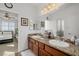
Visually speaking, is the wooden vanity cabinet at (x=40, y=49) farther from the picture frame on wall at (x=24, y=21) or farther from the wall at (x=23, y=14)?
the picture frame on wall at (x=24, y=21)

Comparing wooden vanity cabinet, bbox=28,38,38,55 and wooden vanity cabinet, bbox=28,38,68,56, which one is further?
wooden vanity cabinet, bbox=28,38,38,55

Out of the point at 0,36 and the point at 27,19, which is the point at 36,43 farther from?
the point at 0,36

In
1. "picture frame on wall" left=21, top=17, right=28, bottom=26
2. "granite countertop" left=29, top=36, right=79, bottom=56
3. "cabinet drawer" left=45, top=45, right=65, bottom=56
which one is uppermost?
"picture frame on wall" left=21, top=17, right=28, bottom=26

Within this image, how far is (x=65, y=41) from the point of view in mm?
1388

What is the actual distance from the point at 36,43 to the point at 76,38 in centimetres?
67

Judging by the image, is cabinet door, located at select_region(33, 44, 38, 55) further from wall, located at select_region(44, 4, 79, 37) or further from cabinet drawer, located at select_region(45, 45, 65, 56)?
wall, located at select_region(44, 4, 79, 37)

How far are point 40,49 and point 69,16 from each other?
73 cm

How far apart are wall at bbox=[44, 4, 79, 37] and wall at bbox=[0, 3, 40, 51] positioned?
14.7 inches

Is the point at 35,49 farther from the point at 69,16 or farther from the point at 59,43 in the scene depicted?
the point at 69,16

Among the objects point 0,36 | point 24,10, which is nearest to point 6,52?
point 0,36

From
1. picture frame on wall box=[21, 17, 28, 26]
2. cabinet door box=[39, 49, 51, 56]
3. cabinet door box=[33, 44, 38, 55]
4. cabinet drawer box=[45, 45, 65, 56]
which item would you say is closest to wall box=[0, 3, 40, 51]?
picture frame on wall box=[21, 17, 28, 26]

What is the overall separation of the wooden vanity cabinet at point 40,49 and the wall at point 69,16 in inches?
13.5

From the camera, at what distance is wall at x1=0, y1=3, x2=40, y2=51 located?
135 cm

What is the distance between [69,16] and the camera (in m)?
1.31
